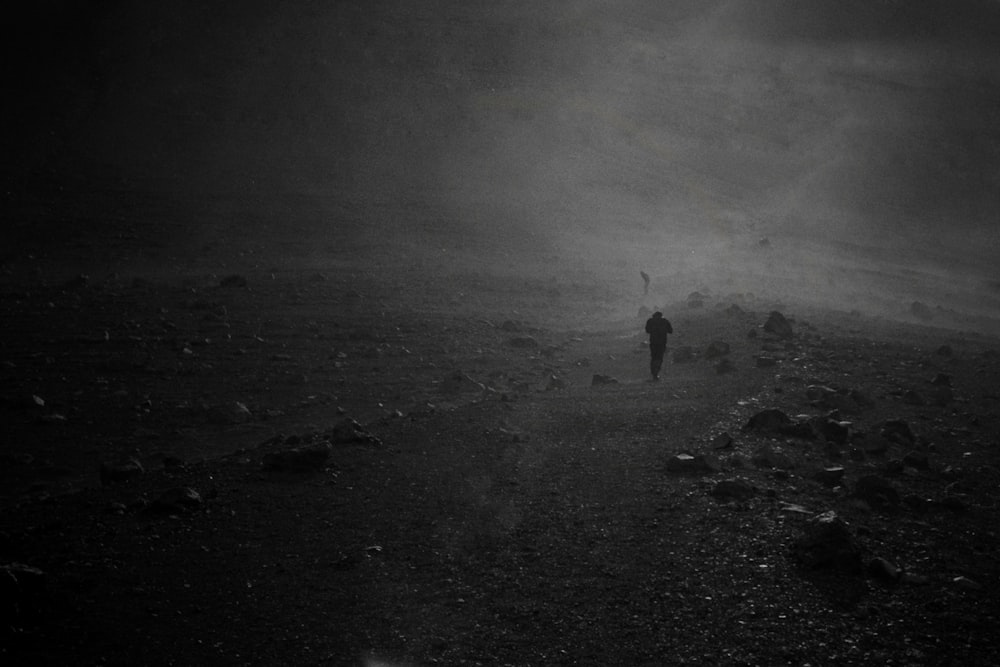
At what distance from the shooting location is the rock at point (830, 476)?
26.6ft

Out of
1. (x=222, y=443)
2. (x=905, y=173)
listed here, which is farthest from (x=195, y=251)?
(x=905, y=173)

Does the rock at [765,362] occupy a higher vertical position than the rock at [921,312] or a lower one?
lower

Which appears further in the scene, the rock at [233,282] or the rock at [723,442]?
the rock at [233,282]

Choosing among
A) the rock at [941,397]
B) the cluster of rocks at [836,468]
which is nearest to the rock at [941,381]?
the rock at [941,397]

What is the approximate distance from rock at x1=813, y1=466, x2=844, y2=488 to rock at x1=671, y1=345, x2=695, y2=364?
24.4 feet

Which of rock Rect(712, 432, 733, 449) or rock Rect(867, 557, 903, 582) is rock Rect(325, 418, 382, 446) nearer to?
rock Rect(712, 432, 733, 449)

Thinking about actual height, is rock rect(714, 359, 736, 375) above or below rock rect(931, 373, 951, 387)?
below

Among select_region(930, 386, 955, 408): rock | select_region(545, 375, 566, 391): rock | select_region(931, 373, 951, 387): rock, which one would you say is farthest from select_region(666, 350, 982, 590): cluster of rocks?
select_region(545, 375, 566, 391): rock

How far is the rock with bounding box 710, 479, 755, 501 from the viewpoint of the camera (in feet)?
25.2

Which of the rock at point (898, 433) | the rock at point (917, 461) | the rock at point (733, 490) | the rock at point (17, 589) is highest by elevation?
the rock at point (898, 433)

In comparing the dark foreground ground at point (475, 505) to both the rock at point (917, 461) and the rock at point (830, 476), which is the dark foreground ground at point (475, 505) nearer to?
the rock at point (917, 461)

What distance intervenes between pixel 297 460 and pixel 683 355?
9584mm

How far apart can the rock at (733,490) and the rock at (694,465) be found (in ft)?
2.17

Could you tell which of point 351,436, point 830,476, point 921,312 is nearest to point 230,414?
point 351,436
